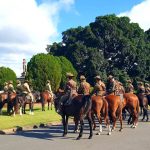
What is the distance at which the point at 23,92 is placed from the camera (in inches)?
1093

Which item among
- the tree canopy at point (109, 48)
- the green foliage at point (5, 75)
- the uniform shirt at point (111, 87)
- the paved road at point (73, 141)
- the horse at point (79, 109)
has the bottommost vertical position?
the paved road at point (73, 141)

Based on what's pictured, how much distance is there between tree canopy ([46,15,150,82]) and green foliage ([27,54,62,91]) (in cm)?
1689

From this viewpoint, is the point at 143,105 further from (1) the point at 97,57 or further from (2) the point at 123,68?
(2) the point at 123,68

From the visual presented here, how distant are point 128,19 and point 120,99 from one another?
50580 mm

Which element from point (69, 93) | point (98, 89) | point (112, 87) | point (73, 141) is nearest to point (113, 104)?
point (98, 89)

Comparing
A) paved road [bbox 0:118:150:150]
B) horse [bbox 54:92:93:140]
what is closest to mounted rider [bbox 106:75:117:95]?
paved road [bbox 0:118:150:150]

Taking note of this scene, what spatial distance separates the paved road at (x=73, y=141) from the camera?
1374cm

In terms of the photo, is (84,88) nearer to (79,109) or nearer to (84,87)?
(84,87)

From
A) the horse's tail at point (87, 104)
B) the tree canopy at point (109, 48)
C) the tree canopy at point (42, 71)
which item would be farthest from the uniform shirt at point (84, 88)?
the tree canopy at point (109, 48)

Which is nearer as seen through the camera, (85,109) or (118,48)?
(85,109)

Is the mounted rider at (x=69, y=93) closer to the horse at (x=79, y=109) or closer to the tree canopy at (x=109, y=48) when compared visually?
the horse at (x=79, y=109)

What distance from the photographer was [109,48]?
68.6 metres

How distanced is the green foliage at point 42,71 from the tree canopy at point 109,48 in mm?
16888

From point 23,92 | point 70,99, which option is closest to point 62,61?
point 23,92
